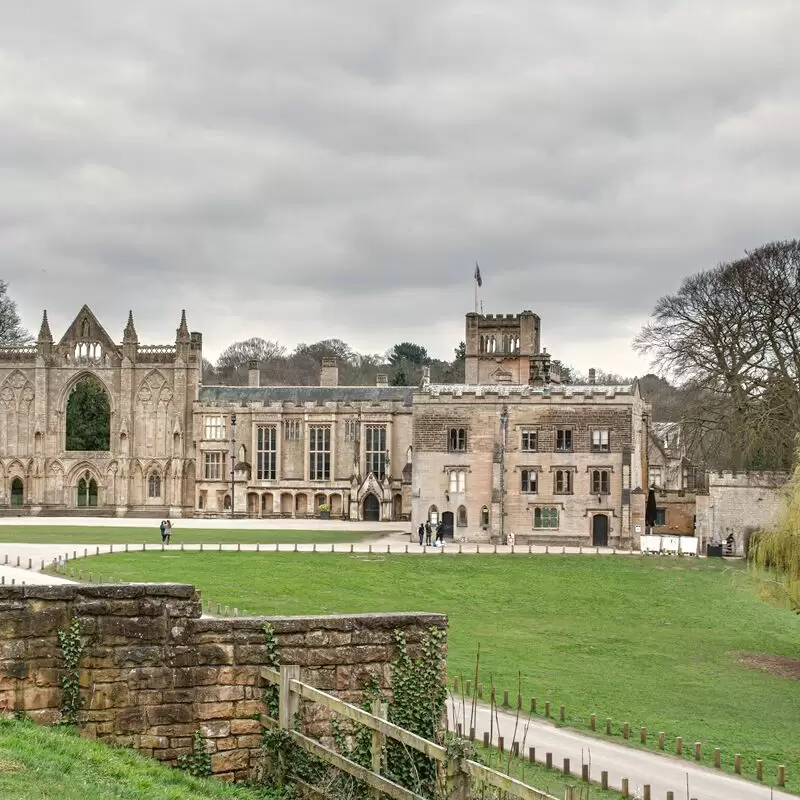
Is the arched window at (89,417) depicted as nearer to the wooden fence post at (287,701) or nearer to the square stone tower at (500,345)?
the square stone tower at (500,345)

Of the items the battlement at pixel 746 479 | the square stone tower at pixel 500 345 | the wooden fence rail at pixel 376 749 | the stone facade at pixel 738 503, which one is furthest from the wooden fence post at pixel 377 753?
the square stone tower at pixel 500 345

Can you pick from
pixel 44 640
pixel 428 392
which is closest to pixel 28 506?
pixel 428 392

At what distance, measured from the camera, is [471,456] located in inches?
2440

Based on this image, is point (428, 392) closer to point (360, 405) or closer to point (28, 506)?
point (360, 405)

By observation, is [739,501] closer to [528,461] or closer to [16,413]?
[528,461]

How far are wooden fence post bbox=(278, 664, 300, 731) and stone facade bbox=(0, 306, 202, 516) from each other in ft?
238

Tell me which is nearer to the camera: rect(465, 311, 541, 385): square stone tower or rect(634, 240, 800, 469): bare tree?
rect(634, 240, 800, 469): bare tree

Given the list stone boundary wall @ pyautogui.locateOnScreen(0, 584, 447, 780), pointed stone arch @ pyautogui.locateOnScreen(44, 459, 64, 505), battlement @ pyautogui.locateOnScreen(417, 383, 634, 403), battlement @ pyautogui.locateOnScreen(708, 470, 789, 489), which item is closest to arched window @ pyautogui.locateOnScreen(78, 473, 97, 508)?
pointed stone arch @ pyautogui.locateOnScreen(44, 459, 64, 505)

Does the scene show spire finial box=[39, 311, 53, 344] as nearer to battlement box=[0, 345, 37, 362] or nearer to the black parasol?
battlement box=[0, 345, 37, 362]

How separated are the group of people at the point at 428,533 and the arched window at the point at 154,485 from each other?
29.8m

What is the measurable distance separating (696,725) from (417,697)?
10605mm

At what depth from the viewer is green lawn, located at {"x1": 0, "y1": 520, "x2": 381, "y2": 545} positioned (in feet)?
178

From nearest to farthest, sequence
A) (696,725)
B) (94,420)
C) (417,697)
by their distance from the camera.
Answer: (417,697) → (696,725) → (94,420)

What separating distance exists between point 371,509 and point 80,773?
233ft
